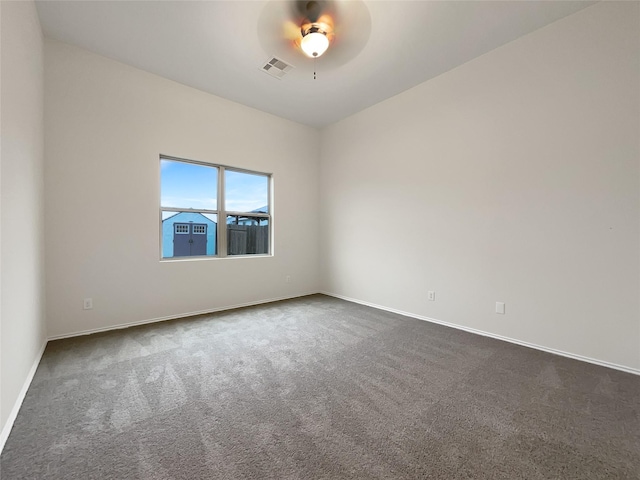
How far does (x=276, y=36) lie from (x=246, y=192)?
223cm

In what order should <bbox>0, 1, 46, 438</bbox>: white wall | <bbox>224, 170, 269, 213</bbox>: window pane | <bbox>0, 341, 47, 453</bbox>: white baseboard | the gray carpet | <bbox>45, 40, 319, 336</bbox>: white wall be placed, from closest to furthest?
the gray carpet, <bbox>0, 341, 47, 453</bbox>: white baseboard, <bbox>0, 1, 46, 438</bbox>: white wall, <bbox>45, 40, 319, 336</bbox>: white wall, <bbox>224, 170, 269, 213</bbox>: window pane

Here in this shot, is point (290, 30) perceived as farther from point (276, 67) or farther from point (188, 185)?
point (188, 185)

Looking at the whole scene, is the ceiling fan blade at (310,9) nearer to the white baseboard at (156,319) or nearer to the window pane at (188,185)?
the window pane at (188,185)

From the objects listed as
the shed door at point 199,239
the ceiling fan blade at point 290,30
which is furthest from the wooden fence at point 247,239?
the ceiling fan blade at point 290,30

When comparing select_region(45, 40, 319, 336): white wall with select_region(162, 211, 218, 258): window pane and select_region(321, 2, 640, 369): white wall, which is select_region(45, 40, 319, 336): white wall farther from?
select_region(321, 2, 640, 369): white wall

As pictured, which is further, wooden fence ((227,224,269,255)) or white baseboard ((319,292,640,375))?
wooden fence ((227,224,269,255))

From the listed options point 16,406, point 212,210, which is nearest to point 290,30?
point 212,210

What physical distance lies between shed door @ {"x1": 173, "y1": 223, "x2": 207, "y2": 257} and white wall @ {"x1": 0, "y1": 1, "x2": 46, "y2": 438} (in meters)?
1.29

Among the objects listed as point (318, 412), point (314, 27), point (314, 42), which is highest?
point (314, 27)

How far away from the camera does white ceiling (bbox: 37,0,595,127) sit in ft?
7.48

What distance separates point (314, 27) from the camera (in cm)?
230

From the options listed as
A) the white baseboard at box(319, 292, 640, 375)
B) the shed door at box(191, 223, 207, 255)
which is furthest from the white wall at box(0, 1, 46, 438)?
the white baseboard at box(319, 292, 640, 375)

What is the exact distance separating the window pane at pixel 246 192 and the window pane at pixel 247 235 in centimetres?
16

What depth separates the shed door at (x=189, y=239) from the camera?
354 cm
